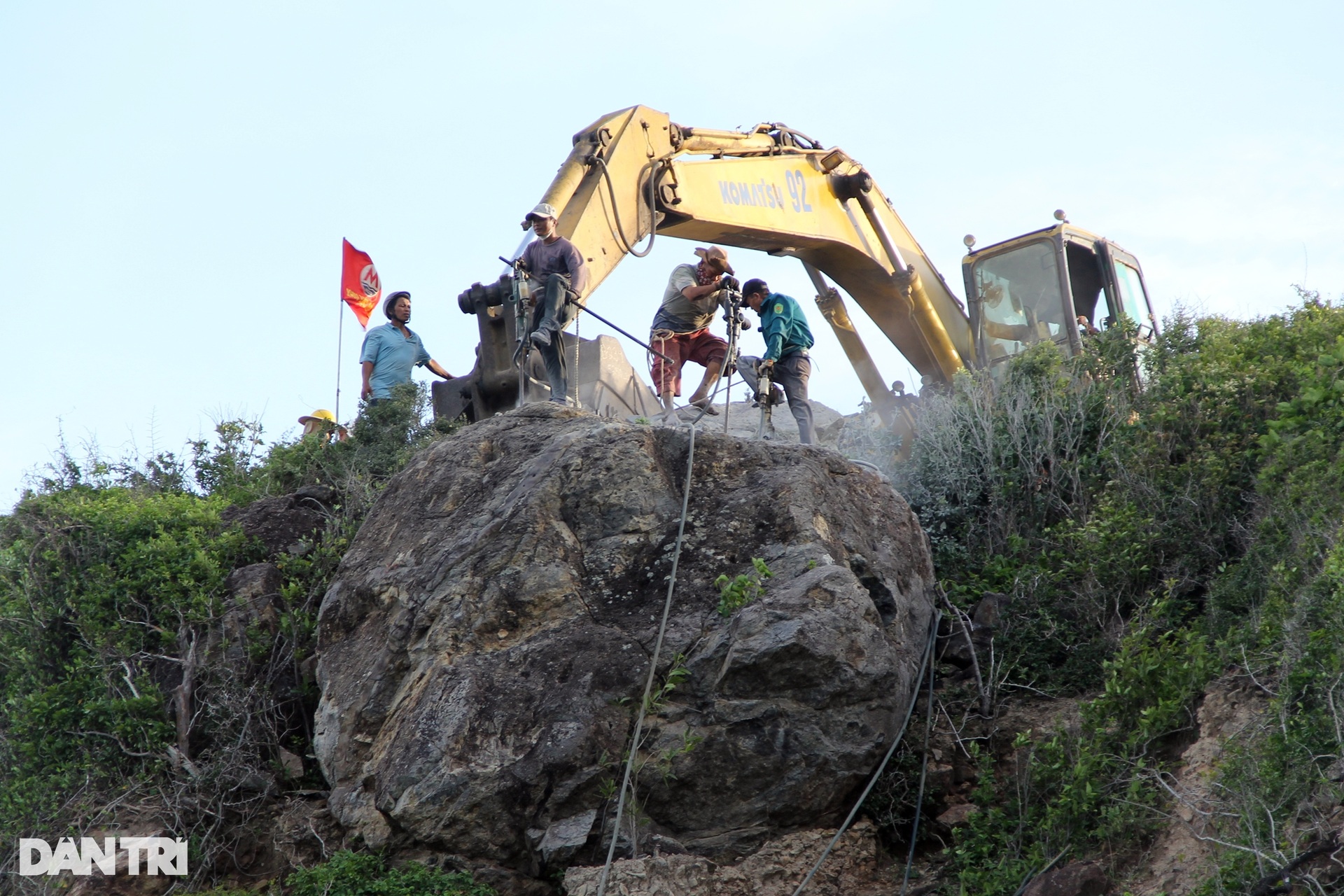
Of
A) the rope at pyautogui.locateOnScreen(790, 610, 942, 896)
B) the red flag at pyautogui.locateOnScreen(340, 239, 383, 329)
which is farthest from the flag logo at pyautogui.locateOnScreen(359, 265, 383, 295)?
the rope at pyautogui.locateOnScreen(790, 610, 942, 896)

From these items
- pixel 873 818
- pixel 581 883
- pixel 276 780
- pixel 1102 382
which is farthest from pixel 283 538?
pixel 1102 382

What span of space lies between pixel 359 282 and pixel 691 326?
13.4 feet

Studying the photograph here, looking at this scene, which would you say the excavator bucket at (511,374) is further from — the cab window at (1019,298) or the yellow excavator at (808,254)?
the cab window at (1019,298)

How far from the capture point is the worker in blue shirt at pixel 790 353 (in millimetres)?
10055

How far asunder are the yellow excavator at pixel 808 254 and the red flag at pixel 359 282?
2799 mm

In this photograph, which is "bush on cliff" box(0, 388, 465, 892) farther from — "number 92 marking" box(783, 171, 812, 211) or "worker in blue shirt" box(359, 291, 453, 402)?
"number 92 marking" box(783, 171, 812, 211)

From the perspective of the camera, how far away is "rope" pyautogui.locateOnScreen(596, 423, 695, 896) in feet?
21.1

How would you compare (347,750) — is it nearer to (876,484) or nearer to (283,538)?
(283,538)

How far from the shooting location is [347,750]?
286 inches

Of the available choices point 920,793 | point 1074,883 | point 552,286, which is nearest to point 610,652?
point 920,793

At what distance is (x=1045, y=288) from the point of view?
13.1 metres

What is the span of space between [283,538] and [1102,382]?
21.7ft

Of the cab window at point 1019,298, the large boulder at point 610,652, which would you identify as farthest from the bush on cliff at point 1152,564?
the cab window at point 1019,298

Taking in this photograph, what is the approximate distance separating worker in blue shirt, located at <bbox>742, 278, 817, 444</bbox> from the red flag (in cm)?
480
